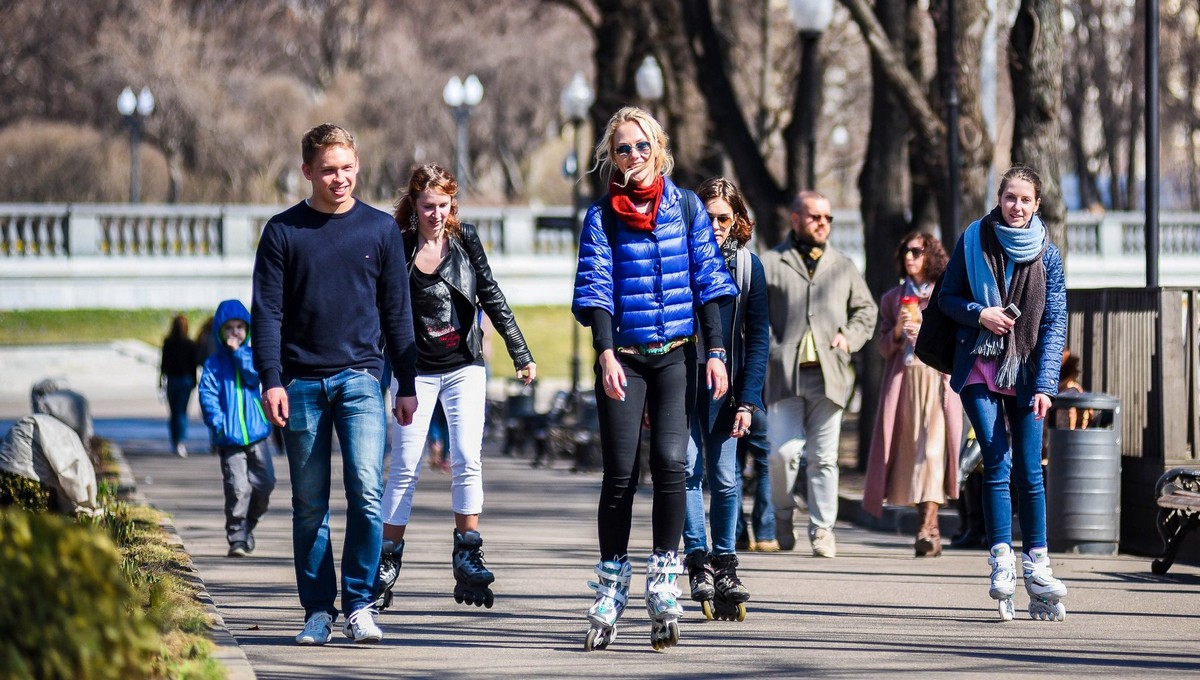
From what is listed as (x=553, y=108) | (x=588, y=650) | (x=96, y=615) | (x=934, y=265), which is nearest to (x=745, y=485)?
(x=934, y=265)

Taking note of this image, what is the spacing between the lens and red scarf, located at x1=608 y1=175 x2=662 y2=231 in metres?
7.54

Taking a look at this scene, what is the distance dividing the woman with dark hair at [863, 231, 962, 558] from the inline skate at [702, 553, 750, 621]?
10.2 ft

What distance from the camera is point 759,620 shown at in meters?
8.47

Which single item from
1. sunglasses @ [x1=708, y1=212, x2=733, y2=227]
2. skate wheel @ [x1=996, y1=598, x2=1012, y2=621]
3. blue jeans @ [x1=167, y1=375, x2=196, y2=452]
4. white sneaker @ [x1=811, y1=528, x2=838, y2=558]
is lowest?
skate wheel @ [x1=996, y1=598, x2=1012, y2=621]

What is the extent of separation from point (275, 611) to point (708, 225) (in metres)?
2.74

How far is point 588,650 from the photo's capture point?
298 inches

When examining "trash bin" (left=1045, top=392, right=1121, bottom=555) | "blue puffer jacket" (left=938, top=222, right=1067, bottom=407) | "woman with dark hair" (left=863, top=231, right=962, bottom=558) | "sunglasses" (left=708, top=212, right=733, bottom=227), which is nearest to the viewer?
"blue puffer jacket" (left=938, top=222, right=1067, bottom=407)

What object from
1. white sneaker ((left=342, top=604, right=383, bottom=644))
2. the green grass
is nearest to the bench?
white sneaker ((left=342, top=604, right=383, bottom=644))

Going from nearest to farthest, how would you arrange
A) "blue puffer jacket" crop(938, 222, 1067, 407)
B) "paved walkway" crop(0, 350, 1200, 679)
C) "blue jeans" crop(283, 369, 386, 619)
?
"paved walkway" crop(0, 350, 1200, 679) → "blue jeans" crop(283, 369, 386, 619) → "blue puffer jacket" crop(938, 222, 1067, 407)

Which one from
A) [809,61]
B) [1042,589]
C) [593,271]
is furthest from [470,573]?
[809,61]

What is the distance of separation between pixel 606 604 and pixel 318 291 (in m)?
1.66

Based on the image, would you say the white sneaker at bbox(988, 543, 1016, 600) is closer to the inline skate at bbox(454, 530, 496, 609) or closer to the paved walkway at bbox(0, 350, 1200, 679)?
the paved walkway at bbox(0, 350, 1200, 679)

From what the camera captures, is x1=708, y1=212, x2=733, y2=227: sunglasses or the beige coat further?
the beige coat

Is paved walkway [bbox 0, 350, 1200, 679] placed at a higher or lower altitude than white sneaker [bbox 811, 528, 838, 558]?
lower
